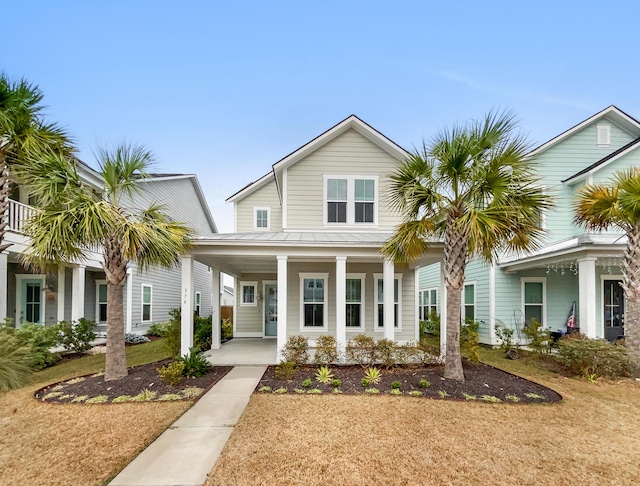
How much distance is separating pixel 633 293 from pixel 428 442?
7.22 metres

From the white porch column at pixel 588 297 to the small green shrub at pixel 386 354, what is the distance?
5.27 m

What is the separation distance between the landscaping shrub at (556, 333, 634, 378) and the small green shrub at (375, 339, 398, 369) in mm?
4244

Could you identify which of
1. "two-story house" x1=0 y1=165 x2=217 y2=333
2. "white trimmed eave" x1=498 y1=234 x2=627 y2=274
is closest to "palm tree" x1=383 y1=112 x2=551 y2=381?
"white trimmed eave" x1=498 y1=234 x2=627 y2=274

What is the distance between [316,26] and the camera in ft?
46.1

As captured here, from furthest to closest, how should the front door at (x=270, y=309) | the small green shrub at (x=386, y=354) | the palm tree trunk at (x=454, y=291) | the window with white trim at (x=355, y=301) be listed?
the front door at (x=270, y=309) < the window with white trim at (x=355, y=301) < the small green shrub at (x=386, y=354) < the palm tree trunk at (x=454, y=291)

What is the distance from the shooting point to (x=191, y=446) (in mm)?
4570

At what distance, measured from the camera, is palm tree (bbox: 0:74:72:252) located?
774 cm

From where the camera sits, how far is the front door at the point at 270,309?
16.2 m

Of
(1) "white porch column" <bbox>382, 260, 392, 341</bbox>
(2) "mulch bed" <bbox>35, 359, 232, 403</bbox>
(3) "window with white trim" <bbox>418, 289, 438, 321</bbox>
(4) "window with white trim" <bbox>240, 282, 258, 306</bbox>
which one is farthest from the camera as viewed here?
(3) "window with white trim" <bbox>418, 289, 438, 321</bbox>

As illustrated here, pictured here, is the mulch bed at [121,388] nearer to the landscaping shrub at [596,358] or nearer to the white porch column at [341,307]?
the white porch column at [341,307]

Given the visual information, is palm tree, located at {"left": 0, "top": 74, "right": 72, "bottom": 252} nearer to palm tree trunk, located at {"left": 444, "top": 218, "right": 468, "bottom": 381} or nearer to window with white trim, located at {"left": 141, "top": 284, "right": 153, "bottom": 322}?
window with white trim, located at {"left": 141, "top": 284, "right": 153, "bottom": 322}

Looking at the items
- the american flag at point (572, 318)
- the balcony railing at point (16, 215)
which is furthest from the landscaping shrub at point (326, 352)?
the balcony railing at point (16, 215)

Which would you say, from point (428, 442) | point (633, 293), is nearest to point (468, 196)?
point (633, 293)

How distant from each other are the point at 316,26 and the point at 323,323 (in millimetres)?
11517
